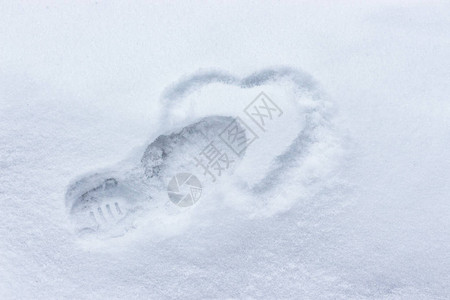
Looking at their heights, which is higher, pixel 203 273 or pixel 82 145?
pixel 82 145

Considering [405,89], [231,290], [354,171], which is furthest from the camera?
[405,89]

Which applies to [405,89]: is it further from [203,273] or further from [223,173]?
[203,273]

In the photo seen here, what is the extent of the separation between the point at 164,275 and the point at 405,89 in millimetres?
1212

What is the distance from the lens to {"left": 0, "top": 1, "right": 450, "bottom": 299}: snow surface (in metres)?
1.43

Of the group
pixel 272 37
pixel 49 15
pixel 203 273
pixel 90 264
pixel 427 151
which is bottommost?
pixel 427 151

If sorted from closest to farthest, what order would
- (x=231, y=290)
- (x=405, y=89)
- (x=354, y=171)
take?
(x=231, y=290)
(x=354, y=171)
(x=405, y=89)

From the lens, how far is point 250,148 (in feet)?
5.40

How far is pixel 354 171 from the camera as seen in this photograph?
1.53 m

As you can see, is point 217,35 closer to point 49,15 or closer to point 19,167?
point 49,15

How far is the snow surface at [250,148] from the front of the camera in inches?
56.2

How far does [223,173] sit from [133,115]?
1.45 ft

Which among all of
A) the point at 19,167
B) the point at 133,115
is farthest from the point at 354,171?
the point at 19,167

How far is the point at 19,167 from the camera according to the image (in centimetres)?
155

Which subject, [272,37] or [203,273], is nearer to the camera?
[203,273]
